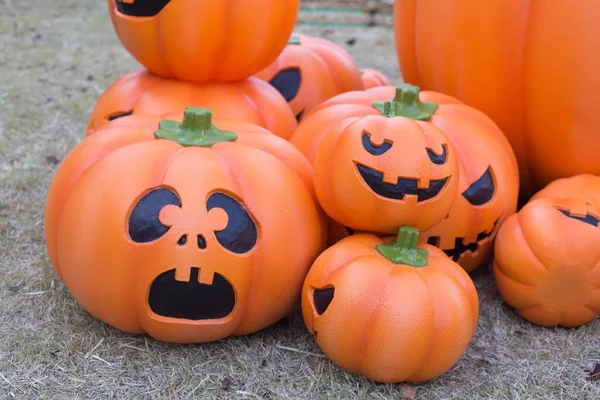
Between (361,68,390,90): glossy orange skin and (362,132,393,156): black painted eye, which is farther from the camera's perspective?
(361,68,390,90): glossy orange skin

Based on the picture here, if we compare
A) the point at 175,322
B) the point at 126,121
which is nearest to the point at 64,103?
the point at 126,121

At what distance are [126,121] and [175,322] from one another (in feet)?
2.44

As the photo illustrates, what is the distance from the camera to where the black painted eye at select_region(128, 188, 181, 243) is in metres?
1.97

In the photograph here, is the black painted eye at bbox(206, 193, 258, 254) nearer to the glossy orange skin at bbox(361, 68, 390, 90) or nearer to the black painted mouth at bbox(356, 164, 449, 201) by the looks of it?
the black painted mouth at bbox(356, 164, 449, 201)

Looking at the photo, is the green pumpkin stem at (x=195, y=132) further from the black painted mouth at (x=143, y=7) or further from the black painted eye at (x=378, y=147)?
the black painted mouth at (x=143, y=7)

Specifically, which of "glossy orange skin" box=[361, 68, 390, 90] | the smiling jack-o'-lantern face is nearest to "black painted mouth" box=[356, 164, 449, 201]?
the smiling jack-o'-lantern face

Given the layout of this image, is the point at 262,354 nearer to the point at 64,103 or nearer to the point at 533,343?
the point at 533,343

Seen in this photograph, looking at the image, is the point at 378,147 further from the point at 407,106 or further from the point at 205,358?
the point at 205,358

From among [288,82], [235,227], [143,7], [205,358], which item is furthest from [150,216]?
[288,82]

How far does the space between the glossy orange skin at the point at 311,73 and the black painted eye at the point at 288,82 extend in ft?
0.05

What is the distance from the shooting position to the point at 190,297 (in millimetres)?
2006

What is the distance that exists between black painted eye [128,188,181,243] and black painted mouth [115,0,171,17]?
946mm

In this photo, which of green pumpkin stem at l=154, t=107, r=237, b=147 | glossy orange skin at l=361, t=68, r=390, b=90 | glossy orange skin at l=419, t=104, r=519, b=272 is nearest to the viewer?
green pumpkin stem at l=154, t=107, r=237, b=147

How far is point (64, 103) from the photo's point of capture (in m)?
4.32
